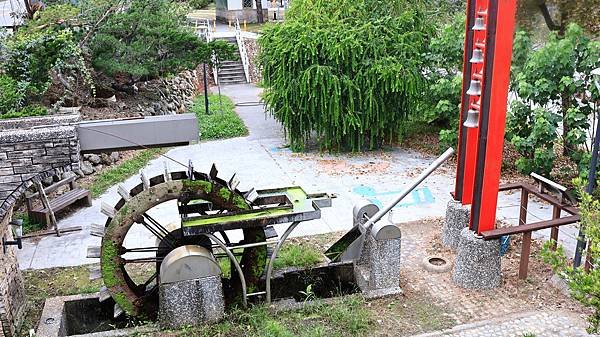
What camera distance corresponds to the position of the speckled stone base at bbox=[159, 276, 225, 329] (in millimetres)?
6324

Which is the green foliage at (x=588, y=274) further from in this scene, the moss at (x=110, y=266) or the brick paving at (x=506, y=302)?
the moss at (x=110, y=266)

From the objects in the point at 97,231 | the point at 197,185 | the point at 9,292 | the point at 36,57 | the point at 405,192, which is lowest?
the point at 9,292

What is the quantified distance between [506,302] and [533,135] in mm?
4207

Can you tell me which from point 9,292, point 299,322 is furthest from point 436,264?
point 9,292

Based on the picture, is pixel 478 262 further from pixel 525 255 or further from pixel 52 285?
pixel 52 285

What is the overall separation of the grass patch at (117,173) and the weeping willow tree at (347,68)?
3.12m

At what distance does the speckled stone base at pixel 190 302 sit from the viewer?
20.7 feet

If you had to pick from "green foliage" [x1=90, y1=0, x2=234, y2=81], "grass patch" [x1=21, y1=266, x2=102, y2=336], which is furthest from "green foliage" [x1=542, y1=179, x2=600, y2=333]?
"green foliage" [x1=90, y1=0, x2=234, y2=81]

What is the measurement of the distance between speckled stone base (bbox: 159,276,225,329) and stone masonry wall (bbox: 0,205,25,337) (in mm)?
1635

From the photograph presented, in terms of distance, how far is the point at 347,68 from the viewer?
1264 cm

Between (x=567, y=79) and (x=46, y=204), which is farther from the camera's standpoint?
(x=567, y=79)

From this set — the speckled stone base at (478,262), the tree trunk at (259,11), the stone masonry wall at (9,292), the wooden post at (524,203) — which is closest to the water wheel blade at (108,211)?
the stone masonry wall at (9,292)

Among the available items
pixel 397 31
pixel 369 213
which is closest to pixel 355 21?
pixel 397 31

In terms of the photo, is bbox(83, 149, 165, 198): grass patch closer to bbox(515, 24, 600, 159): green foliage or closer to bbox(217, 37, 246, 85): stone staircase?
bbox(515, 24, 600, 159): green foliage
